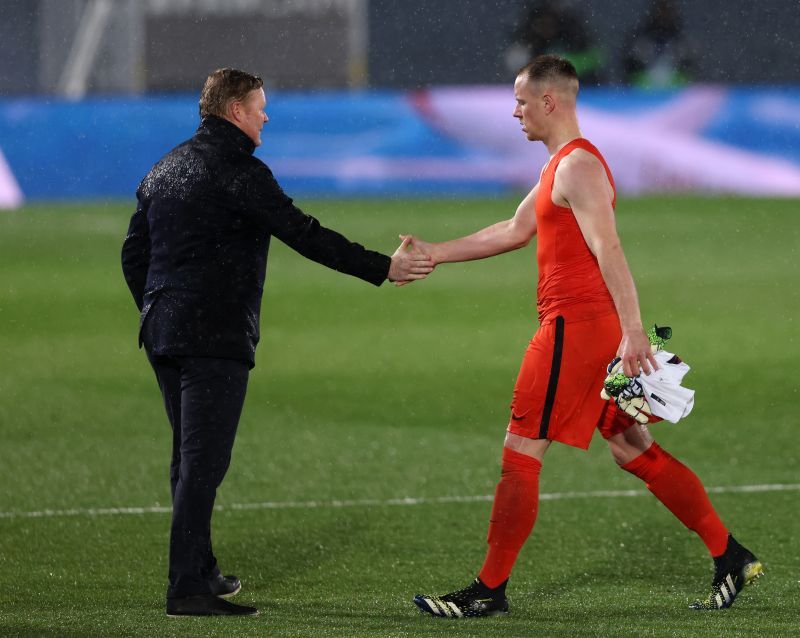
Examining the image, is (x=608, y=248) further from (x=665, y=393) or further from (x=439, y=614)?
(x=439, y=614)

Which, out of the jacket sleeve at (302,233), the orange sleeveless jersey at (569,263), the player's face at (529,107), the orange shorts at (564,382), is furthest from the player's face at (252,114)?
the orange shorts at (564,382)

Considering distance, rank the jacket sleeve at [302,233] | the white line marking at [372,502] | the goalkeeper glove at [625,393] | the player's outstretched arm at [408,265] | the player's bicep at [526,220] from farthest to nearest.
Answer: the white line marking at [372,502] → the player's bicep at [526,220] → the player's outstretched arm at [408,265] → the jacket sleeve at [302,233] → the goalkeeper glove at [625,393]

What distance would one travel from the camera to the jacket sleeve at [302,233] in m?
4.66

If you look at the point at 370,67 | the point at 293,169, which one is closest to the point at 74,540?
the point at 293,169

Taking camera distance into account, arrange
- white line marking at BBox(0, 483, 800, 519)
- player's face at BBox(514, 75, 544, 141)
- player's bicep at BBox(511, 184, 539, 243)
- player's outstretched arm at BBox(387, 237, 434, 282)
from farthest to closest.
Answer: white line marking at BBox(0, 483, 800, 519), player's bicep at BBox(511, 184, 539, 243), player's outstretched arm at BBox(387, 237, 434, 282), player's face at BBox(514, 75, 544, 141)

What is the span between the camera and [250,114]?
4762mm

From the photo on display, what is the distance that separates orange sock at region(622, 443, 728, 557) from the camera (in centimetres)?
490

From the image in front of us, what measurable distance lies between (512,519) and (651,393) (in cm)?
62

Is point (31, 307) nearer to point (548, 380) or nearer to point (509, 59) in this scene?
point (548, 380)

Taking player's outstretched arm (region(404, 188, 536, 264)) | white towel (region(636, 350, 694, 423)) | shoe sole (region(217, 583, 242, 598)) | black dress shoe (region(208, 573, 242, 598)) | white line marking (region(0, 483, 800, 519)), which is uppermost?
player's outstretched arm (region(404, 188, 536, 264))

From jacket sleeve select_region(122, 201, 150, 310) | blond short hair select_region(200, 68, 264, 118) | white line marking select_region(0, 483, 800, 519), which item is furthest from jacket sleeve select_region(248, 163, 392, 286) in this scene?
white line marking select_region(0, 483, 800, 519)

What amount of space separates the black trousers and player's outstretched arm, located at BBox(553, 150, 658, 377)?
123 centimetres

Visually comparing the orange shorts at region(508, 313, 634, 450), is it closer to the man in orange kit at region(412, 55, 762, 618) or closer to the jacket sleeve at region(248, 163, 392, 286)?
the man in orange kit at region(412, 55, 762, 618)

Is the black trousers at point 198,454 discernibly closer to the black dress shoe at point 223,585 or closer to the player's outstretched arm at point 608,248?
the black dress shoe at point 223,585
